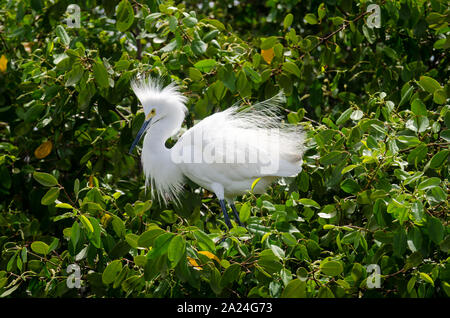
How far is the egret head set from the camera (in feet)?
9.15

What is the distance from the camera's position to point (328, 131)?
237cm

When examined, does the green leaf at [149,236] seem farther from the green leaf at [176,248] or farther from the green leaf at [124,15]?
the green leaf at [124,15]

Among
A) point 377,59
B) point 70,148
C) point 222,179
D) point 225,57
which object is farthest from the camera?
point 70,148

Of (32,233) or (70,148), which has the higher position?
(70,148)

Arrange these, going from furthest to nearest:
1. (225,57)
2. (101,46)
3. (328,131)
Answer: (101,46), (225,57), (328,131)

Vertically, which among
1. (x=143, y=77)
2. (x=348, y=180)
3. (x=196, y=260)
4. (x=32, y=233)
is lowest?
(x=32, y=233)

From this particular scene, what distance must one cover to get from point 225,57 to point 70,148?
1.31 metres

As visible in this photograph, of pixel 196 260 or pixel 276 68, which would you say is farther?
pixel 276 68

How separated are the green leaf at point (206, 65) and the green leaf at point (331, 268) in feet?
3.75

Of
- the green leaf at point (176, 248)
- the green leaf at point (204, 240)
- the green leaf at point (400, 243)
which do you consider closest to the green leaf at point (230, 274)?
the green leaf at point (204, 240)

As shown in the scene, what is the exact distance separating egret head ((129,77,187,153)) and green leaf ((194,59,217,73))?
270 mm

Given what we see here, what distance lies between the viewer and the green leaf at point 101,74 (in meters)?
2.46

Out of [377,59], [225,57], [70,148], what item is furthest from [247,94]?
[70,148]

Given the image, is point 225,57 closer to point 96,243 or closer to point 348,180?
point 348,180
